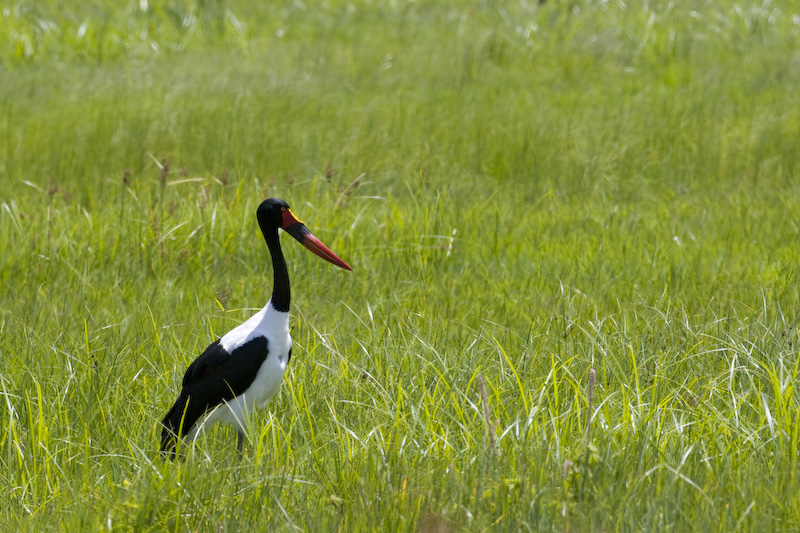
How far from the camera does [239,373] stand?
3.25 m

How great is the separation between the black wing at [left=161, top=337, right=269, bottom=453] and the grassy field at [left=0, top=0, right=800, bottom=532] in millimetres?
146

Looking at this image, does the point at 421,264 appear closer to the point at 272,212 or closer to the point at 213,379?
the point at 272,212

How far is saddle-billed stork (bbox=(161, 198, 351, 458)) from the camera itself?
10.7 ft

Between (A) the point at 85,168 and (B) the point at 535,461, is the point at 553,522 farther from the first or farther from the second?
(A) the point at 85,168

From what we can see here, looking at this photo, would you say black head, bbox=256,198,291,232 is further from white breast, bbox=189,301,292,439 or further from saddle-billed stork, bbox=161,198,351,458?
white breast, bbox=189,301,292,439

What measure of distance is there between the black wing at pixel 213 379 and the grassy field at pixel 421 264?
146 millimetres

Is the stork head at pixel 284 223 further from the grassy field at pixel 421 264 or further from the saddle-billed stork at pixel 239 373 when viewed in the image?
the grassy field at pixel 421 264

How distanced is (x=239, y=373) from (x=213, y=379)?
103 millimetres

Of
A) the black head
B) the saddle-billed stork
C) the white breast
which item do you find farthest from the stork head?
the white breast

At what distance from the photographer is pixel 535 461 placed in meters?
2.74

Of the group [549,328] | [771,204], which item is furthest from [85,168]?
[771,204]

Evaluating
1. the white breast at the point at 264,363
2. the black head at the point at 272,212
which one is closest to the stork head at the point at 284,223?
the black head at the point at 272,212

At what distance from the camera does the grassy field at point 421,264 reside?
274 cm

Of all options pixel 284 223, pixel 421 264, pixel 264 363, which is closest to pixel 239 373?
pixel 264 363
